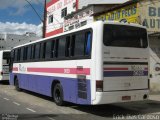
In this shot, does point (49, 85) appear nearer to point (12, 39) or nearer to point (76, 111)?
point (76, 111)

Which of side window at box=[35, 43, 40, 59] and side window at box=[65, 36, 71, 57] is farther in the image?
side window at box=[35, 43, 40, 59]

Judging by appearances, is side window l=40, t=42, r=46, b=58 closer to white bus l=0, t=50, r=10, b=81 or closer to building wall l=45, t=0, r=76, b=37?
white bus l=0, t=50, r=10, b=81

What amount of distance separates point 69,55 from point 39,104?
2.98 m

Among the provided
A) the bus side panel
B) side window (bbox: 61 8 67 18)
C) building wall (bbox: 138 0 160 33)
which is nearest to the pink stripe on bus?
the bus side panel

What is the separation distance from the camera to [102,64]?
11117mm

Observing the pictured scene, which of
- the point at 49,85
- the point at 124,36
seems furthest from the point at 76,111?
the point at 124,36

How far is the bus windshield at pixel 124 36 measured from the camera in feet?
37.5

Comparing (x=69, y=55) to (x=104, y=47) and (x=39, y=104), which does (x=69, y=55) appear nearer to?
(x=104, y=47)

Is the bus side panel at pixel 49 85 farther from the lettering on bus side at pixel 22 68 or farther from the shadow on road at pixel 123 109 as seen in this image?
the shadow on road at pixel 123 109

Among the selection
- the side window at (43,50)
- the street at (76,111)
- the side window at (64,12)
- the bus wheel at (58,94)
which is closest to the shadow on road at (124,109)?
the street at (76,111)

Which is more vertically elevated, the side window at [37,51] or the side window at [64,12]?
the side window at [64,12]

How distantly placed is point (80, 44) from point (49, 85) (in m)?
3.56

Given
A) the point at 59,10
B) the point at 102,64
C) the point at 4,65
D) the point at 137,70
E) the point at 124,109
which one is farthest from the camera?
the point at 59,10

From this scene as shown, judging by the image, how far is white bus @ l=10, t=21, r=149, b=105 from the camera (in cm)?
1116
